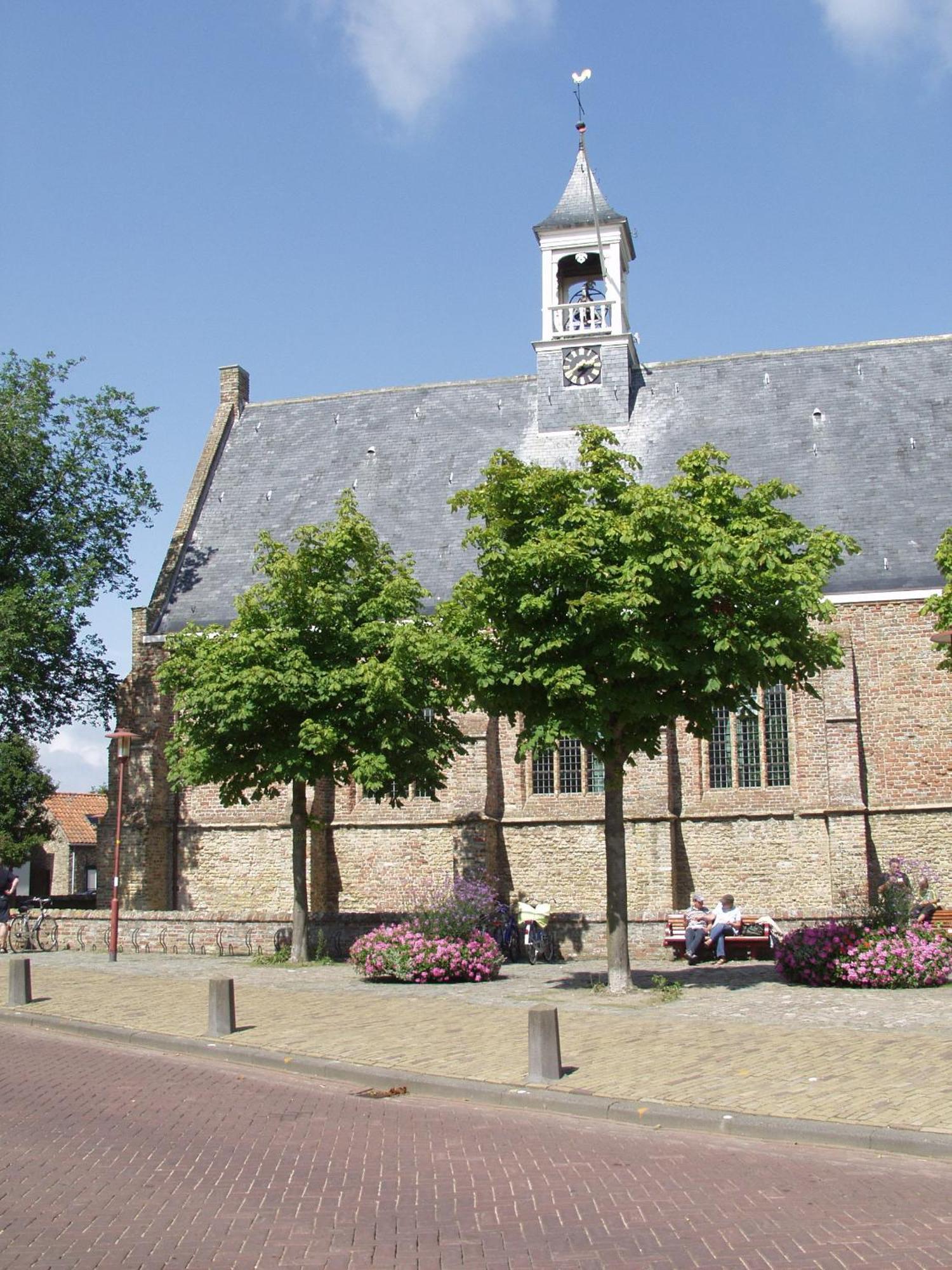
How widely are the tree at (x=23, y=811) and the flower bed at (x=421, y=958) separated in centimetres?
2135

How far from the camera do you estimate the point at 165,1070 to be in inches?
432

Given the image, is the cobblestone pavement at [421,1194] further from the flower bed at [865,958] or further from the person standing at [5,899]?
the person standing at [5,899]

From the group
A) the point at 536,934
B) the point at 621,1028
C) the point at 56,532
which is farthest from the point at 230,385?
the point at 621,1028

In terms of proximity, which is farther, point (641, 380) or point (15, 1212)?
point (641, 380)

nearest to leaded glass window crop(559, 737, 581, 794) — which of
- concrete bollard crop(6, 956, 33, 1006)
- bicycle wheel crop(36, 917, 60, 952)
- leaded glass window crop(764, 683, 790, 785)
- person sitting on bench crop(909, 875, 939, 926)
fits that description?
leaded glass window crop(764, 683, 790, 785)

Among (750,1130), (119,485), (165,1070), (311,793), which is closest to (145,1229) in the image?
(750,1130)

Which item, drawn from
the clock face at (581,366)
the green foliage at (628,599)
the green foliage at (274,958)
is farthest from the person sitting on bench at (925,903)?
the clock face at (581,366)

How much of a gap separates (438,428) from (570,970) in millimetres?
16813

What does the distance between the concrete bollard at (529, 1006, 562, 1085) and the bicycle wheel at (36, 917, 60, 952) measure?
15.2 metres

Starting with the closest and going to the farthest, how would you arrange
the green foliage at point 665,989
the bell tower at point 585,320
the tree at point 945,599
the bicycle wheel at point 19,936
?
the green foliage at point 665,989
the tree at point 945,599
the bicycle wheel at point 19,936
the bell tower at point 585,320

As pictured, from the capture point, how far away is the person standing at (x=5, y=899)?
21500 mm

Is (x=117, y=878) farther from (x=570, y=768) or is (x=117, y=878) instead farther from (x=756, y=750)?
(x=756, y=750)

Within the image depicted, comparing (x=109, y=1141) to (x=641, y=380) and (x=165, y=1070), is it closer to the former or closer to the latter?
(x=165, y=1070)

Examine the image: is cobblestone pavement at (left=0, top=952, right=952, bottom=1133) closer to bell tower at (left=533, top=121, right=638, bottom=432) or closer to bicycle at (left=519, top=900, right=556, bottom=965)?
bicycle at (left=519, top=900, right=556, bottom=965)
